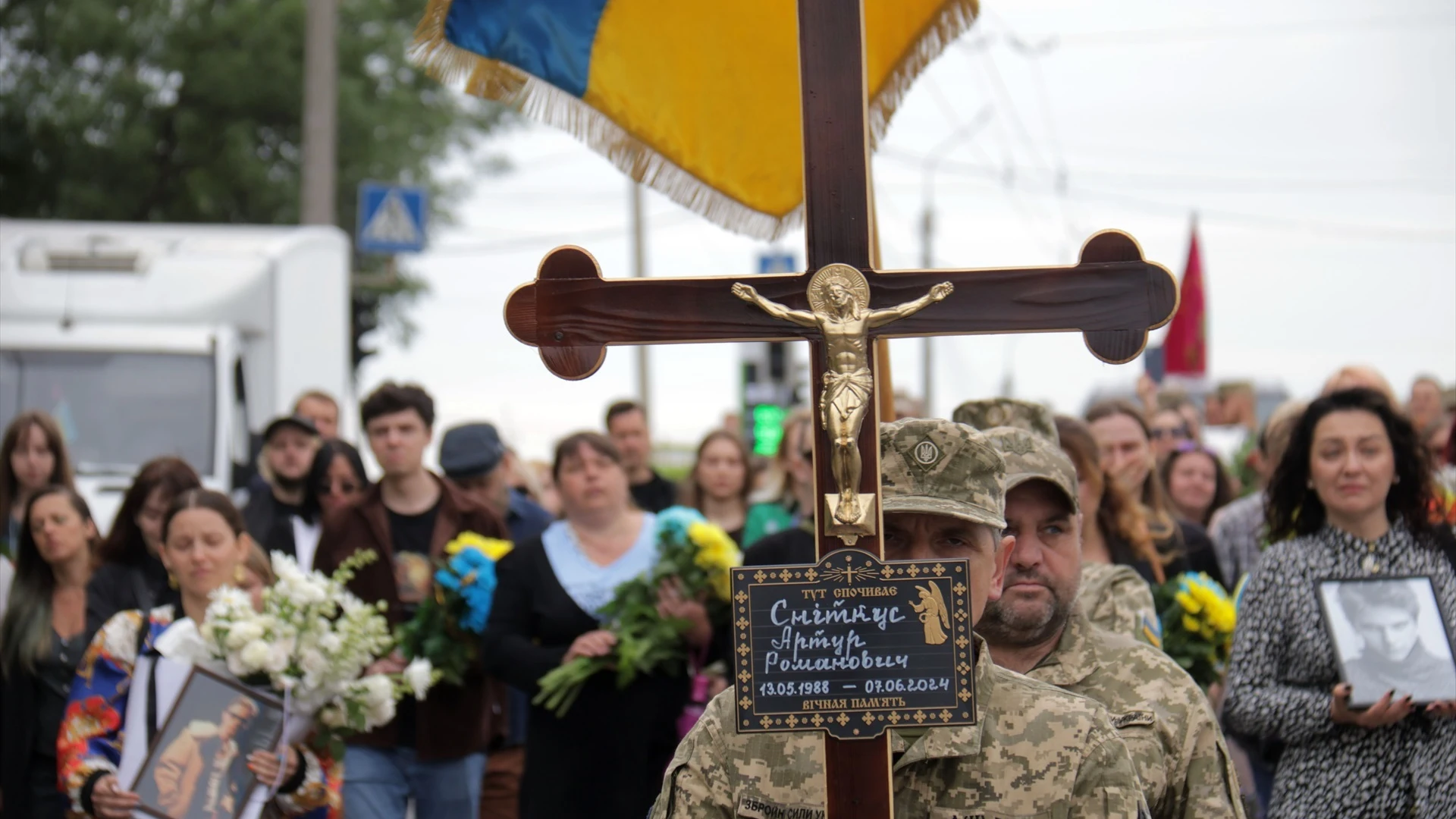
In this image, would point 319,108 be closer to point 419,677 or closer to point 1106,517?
point 419,677

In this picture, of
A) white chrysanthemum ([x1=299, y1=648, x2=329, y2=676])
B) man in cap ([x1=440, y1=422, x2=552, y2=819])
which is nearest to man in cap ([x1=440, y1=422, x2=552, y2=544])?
man in cap ([x1=440, y1=422, x2=552, y2=819])

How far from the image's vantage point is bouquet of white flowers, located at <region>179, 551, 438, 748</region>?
545 centimetres

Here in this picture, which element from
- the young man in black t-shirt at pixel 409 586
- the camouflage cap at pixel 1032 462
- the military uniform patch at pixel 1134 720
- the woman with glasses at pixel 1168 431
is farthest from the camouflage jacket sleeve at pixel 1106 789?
the woman with glasses at pixel 1168 431

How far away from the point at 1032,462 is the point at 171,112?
784 inches

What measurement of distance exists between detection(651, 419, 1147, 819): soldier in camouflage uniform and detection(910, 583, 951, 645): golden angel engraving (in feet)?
0.39

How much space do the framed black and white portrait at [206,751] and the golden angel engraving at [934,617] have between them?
10.7 ft

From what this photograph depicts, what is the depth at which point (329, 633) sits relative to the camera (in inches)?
219

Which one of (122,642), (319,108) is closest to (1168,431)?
(122,642)

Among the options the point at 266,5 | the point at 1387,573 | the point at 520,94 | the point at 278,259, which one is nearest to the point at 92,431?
A: the point at 278,259

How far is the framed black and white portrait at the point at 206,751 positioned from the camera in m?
5.22

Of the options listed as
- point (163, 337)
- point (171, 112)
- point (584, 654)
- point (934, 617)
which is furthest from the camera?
point (171, 112)

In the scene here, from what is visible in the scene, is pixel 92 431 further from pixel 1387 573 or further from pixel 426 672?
pixel 1387 573

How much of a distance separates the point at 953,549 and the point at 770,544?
3.16 m

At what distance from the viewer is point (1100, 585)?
4.66 m
